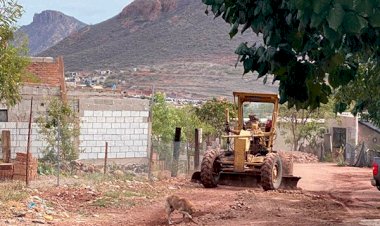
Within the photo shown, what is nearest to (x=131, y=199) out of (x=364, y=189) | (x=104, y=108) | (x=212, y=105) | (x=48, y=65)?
(x=364, y=189)

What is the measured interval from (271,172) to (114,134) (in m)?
9.41

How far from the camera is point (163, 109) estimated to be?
4541 cm

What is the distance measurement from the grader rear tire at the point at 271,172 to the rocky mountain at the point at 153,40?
182 feet

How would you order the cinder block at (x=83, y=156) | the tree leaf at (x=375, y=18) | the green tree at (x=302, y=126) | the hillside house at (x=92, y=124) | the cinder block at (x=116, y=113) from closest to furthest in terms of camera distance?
the tree leaf at (x=375, y=18), the hillside house at (x=92, y=124), the cinder block at (x=83, y=156), the cinder block at (x=116, y=113), the green tree at (x=302, y=126)

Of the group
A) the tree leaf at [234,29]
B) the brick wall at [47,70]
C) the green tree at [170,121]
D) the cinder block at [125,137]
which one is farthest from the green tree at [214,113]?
the tree leaf at [234,29]

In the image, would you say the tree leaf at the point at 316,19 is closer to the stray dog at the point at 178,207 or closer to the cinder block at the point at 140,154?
the stray dog at the point at 178,207

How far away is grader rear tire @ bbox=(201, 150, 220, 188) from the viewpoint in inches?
931

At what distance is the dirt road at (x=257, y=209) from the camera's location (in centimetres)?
1627

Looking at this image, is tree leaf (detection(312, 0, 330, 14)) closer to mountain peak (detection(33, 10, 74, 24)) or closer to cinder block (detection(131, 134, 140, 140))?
cinder block (detection(131, 134, 140, 140))

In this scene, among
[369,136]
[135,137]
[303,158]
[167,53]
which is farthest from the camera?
[167,53]

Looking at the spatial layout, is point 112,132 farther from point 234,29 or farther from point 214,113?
point 234,29

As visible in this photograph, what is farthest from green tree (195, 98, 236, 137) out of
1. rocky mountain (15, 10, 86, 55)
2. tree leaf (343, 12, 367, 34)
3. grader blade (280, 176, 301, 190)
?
rocky mountain (15, 10, 86, 55)

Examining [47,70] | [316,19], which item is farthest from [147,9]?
[316,19]

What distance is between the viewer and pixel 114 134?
30.5m
